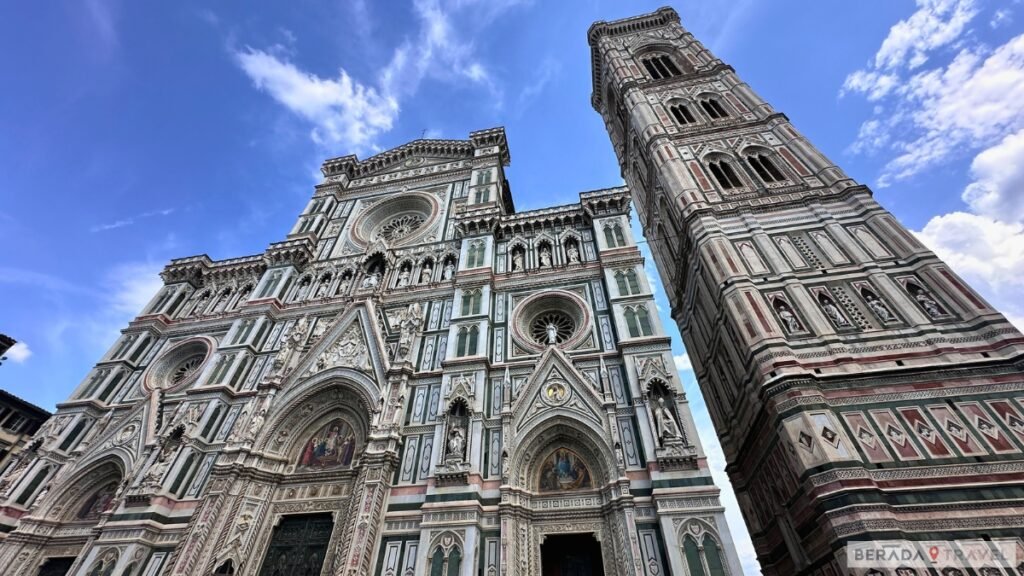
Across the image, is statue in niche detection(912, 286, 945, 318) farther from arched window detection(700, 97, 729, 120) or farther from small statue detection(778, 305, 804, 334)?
arched window detection(700, 97, 729, 120)

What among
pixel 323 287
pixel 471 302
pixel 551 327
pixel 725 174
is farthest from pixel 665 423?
pixel 323 287

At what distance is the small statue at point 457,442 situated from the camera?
10.8 meters

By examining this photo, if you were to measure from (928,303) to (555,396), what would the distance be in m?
9.24

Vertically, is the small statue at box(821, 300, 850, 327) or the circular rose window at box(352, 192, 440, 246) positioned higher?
the circular rose window at box(352, 192, 440, 246)

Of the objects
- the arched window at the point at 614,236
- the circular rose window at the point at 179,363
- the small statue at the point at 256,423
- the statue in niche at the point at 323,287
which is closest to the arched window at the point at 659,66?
the arched window at the point at 614,236

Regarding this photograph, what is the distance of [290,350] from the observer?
49.7ft

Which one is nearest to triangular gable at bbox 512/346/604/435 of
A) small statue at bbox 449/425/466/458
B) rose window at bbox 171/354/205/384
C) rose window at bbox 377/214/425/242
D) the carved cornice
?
small statue at bbox 449/425/466/458

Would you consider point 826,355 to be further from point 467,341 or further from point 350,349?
point 350,349

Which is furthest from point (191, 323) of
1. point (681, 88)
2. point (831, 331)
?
point (681, 88)

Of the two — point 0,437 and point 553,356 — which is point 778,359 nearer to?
point 553,356

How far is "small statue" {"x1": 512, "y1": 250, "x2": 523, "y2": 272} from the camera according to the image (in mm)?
16266

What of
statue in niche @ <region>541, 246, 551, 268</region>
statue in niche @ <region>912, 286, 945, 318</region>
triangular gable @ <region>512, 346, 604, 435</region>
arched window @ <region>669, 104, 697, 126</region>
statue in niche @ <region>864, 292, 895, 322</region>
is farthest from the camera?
arched window @ <region>669, 104, 697, 126</region>

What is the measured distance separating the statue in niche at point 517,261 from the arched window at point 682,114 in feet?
33.3
